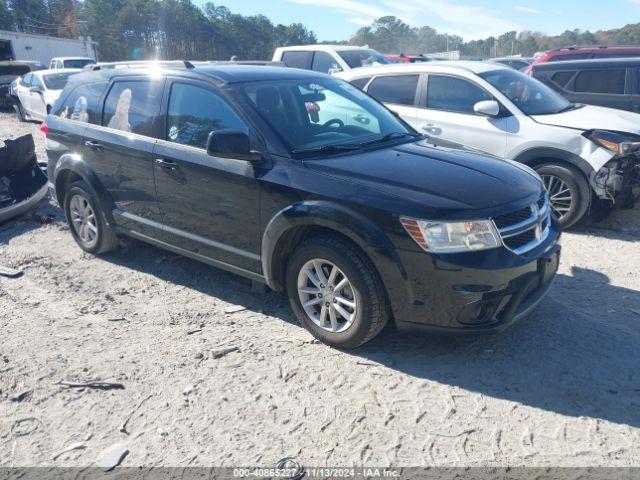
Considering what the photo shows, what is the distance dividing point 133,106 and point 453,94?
3.93 meters

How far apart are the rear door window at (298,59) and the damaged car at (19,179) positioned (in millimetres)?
6644

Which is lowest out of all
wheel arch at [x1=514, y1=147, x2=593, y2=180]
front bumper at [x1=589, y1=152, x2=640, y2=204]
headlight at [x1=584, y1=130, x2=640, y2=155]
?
front bumper at [x1=589, y1=152, x2=640, y2=204]

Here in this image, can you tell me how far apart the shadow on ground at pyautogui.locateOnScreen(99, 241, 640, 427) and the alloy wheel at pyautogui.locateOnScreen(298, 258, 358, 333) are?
0.29 metres

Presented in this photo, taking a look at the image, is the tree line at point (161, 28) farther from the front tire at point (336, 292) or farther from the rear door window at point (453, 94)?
the front tire at point (336, 292)

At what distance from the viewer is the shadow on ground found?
3.19 metres

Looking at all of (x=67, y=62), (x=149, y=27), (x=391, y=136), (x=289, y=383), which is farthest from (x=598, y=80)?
(x=149, y=27)

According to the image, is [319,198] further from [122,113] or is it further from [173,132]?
[122,113]

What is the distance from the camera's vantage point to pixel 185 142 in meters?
4.32

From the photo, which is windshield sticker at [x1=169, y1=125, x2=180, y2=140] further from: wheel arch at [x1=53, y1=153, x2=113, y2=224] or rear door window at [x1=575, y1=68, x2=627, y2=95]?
rear door window at [x1=575, y1=68, x2=627, y2=95]

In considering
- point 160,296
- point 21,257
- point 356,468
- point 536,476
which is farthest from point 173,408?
point 21,257

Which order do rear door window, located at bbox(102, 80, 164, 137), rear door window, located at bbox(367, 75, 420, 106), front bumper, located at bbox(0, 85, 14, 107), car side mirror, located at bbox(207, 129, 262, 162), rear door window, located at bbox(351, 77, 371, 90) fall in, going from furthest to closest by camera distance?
1. front bumper, located at bbox(0, 85, 14, 107)
2. rear door window, located at bbox(351, 77, 371, 90)
3. rear door window, located at bbox(367, 75, 420, 106)
4. rear door window, located at bbox(102, 80, 164, 137)
5. car side mirror, located at bbox(207, 129, 262, 162)

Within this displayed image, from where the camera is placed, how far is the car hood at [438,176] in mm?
3293

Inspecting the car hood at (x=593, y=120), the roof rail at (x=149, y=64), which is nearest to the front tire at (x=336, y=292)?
the roof rail at (x=149, y=64)

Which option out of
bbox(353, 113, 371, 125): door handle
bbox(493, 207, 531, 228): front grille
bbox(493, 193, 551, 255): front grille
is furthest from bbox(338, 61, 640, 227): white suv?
bbox(493, 207, 531, 228): front grille
